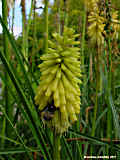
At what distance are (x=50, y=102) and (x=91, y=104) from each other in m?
1.73

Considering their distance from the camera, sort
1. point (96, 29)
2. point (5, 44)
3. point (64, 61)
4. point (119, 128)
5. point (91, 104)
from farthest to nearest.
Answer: point (91, 104)
point (96, 29)
point (5, 44)
point (119, 128)
point (64, 61)

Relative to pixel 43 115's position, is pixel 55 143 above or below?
below

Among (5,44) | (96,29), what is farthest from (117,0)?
(5,44)

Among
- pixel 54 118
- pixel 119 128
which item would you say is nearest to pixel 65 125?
pixel 54 118

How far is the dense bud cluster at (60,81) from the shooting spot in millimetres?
841

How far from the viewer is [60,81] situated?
90cm

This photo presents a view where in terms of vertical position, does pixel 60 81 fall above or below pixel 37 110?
above

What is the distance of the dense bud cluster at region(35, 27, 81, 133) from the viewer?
0.84 meters

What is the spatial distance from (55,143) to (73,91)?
23cm

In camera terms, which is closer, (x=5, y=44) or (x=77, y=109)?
(x=77, y=109)

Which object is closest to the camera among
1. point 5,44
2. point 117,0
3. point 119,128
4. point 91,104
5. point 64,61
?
point 64,61

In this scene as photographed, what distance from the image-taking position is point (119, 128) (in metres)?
1.31

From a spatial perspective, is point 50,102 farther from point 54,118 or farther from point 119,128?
point 119,128

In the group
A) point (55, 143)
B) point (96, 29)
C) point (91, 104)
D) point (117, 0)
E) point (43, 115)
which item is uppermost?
point (117, 0)
